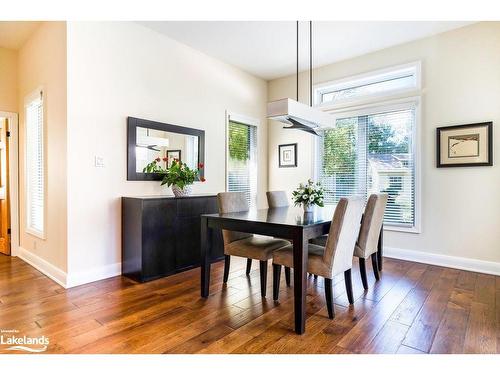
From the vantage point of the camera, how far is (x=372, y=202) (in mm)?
2859

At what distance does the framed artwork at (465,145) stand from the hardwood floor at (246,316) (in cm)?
135

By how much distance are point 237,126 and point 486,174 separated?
11.5ft

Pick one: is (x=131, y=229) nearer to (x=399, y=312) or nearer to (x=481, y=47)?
(x=399, y=312)

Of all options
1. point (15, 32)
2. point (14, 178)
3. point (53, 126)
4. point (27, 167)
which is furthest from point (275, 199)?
point (15, 32)

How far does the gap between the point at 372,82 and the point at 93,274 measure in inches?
176

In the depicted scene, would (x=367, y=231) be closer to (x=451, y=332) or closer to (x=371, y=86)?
(x=451, y=332)

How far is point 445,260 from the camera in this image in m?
3.78

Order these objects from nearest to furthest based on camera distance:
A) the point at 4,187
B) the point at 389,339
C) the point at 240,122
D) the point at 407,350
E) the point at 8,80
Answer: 1. the point at 407,350
2. the point at 389,339
3. the point at 8,80
4. the point at 4,187
5. the point at 240,122

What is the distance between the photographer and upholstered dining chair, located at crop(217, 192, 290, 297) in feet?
9.04

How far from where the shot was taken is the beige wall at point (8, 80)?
410 cm

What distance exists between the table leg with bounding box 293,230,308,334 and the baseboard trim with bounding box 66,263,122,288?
2.26m

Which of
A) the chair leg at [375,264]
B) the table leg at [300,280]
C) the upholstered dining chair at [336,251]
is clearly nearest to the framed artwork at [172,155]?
the upholstered dining chair at [336,251]
